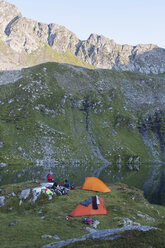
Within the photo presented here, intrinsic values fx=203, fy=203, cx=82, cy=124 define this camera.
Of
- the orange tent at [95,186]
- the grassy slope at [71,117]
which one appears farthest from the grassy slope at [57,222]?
the grassy slope at [71,117]

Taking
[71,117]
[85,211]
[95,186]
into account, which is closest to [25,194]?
[85,211]

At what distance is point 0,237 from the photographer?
15.6 m

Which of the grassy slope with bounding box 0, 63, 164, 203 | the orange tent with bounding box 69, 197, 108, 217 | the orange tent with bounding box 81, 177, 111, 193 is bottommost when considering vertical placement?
the orange tent with bounding box 81, 177, 111, 193

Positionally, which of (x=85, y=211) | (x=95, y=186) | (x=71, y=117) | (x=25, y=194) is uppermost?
(x=71, y=117)

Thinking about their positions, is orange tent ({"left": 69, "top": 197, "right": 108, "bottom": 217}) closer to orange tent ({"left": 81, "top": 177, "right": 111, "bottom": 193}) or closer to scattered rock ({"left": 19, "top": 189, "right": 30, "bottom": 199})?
scattered rock ({"left": 19, "top": 189, "right": 30, "bottom": 199})

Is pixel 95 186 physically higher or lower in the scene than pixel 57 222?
lower

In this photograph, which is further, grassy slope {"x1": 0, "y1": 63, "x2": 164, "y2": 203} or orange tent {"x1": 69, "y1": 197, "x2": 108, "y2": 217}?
grassy slope {"x1": 0, "y1": 63, "x2": 164, "y2": 203}

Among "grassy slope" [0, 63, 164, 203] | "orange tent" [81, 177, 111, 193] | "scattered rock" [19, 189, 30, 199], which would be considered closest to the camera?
"scattered rock" [19, 189, 30, 199]

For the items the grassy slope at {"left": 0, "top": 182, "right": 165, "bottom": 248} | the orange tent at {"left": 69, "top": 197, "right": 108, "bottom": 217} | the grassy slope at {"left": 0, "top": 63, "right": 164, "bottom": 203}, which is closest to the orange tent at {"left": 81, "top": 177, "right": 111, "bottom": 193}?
the grassy slope at {"left": 0, "top": 182, "right": 165, "bottom": 248}

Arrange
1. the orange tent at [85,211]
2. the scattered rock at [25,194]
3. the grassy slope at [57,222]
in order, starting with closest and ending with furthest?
the grassy slope at [57,222]
the orange tent at [85,211]
the scattered rock at [25,194]

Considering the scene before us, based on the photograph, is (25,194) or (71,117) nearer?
(25,194)

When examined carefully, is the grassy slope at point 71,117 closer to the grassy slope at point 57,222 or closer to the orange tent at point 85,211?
the grassy slope at point 57,222

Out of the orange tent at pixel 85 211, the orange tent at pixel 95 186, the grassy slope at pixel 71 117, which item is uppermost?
the grassy slope at pixel 71 117

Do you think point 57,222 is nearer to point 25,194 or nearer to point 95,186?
point 25,194
